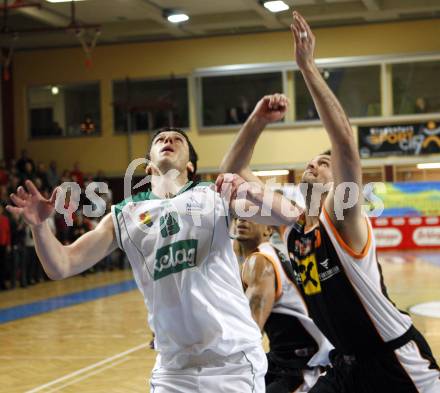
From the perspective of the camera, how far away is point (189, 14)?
21.0m

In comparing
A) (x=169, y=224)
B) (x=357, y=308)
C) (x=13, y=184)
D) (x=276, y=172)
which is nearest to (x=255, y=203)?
(x=169, y=224)

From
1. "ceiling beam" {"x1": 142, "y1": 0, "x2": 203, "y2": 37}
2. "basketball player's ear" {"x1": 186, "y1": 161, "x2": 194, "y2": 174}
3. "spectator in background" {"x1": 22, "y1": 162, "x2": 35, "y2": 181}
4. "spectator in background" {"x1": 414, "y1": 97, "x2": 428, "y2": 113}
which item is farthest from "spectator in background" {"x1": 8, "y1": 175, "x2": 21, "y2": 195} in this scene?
"basketball player's ear" {"x1": 186, "y1": 161, "x2": 194, "y2": 174}

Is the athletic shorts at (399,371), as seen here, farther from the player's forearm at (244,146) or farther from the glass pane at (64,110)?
the glass pane at (64,110)

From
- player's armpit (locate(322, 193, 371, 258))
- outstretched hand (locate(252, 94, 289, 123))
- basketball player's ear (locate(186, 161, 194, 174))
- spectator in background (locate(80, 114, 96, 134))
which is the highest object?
spectator in background (locate(80, 114, 96, 134))

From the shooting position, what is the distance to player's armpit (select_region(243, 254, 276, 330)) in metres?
4.68

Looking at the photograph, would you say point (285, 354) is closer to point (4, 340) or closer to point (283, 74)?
point (4, 340)

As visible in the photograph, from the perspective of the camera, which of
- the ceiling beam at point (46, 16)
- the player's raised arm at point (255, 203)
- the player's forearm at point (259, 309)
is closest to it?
the player's raised arm at point (255, 203)

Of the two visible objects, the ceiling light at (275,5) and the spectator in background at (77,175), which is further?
the spectator in background at (77,175)

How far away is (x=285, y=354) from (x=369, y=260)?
5.12 ft

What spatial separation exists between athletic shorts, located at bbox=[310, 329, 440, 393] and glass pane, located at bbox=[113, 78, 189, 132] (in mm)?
18918

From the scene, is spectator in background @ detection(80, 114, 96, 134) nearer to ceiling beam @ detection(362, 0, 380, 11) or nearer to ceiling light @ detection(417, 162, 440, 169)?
ceiling beam @ detection(362, 0, 380, 11)

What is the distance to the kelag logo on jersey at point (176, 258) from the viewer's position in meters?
3.53

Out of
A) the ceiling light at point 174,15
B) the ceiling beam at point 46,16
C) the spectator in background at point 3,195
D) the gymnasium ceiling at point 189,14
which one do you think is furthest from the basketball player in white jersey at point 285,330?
the ceiling beam at point 46,16

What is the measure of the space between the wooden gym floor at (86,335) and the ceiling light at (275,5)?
664 centimetres
